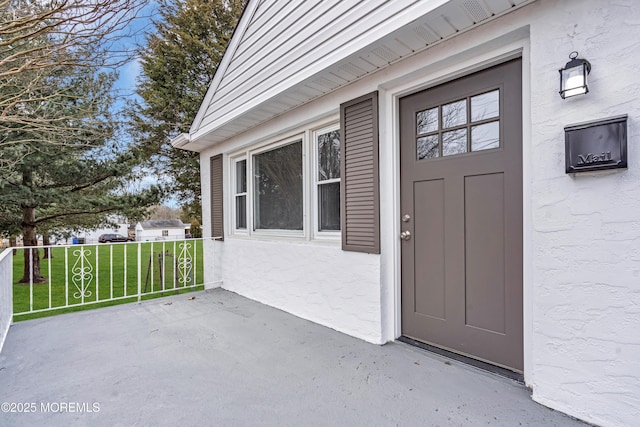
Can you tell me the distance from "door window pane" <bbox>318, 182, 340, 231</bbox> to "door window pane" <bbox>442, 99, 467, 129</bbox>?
1.24 meters

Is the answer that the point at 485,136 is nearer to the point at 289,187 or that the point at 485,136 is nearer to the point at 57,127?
the point at 289,187

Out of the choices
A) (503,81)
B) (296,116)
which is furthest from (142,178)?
(503,81)

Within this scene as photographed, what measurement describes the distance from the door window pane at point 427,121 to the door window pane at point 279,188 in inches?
61.9

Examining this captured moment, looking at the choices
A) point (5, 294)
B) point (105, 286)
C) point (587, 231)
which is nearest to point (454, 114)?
point (587, 231)

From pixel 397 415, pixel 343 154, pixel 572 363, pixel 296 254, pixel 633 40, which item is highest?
pixel 633 40

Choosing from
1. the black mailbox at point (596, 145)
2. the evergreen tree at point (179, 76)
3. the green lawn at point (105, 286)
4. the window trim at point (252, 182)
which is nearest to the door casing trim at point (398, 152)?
the black mailbox at point (596, 145)

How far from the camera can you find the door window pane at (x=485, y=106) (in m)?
2.26

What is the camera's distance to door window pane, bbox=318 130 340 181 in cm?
339

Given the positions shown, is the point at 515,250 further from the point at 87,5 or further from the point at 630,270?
the point at 87,5

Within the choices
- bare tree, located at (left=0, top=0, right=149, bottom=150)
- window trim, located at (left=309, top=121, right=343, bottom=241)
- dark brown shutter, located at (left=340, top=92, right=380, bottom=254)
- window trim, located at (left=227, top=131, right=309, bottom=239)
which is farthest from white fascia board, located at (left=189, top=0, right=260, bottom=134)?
dark brown shutter, located at (left=340, top=92, right=380, bottom=254)

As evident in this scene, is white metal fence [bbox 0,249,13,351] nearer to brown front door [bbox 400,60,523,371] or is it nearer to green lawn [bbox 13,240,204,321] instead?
green lawn [bbox 13,240,204,321]

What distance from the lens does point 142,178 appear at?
8672mm

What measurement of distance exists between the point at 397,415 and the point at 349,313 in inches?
50.2

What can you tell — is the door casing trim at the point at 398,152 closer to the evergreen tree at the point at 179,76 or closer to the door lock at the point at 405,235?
the door lock at the point at 405,235
